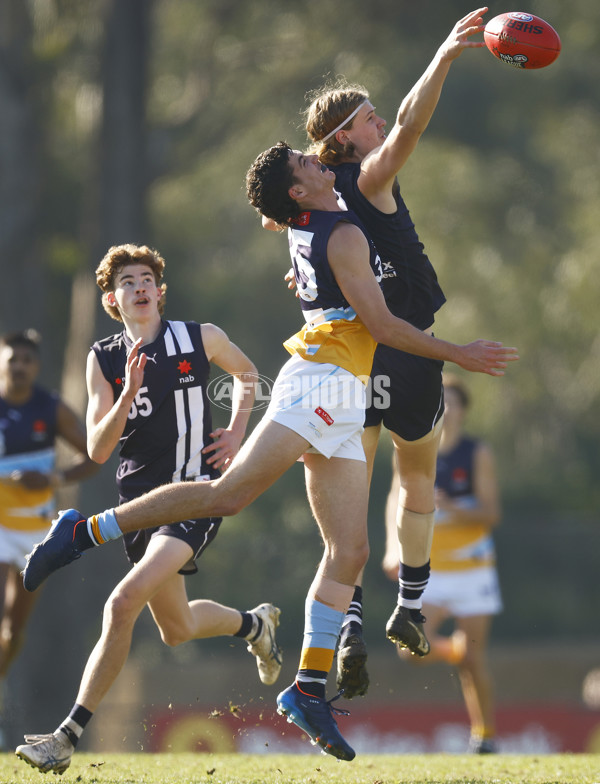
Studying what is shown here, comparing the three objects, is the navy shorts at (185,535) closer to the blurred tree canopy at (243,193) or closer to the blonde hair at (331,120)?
the blonde hair at (331,120)

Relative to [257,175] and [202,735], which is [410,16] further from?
[257,175]

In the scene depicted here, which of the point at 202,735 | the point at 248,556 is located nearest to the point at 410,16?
the point at 248,556

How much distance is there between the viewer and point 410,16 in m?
17.1

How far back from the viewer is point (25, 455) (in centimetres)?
930

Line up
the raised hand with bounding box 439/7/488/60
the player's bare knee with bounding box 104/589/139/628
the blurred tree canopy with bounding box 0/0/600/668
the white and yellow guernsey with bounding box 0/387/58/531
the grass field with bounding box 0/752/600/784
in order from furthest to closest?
the blurred tree canopy with bounding box 0/0/600/668
the white and yellow guernsey with bounding box 0/387/58/531
the grass field with bounding box 0/752/600/784
the player's bare knee with bounding box 104/589/139/628
the raised hand with bounding box 439/7/488/60

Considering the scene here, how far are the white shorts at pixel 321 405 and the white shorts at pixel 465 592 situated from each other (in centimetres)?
A: 420

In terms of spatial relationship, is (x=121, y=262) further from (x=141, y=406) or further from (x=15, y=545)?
(x=15, y=545)

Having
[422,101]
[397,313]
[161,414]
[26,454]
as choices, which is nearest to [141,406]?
[161,414]

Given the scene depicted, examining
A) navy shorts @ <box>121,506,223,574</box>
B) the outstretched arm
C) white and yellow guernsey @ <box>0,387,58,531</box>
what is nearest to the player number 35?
A: navy shorts @ <box>121,506,223,574</box>

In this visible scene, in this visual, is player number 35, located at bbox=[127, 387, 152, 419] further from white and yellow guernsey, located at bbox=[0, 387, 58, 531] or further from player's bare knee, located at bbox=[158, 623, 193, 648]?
white and yellow guernsey, located at bbox=[0, 387, 58, 531]

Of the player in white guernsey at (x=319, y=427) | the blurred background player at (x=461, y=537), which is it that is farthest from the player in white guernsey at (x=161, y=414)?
the blurred background player at (x=461, y=537)

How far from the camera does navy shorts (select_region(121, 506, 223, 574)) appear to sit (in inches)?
229

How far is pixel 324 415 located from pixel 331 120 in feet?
5.02

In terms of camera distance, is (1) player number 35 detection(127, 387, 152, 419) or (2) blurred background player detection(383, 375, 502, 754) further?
(2) blurred background player detection(383, 375, 502, 754)
